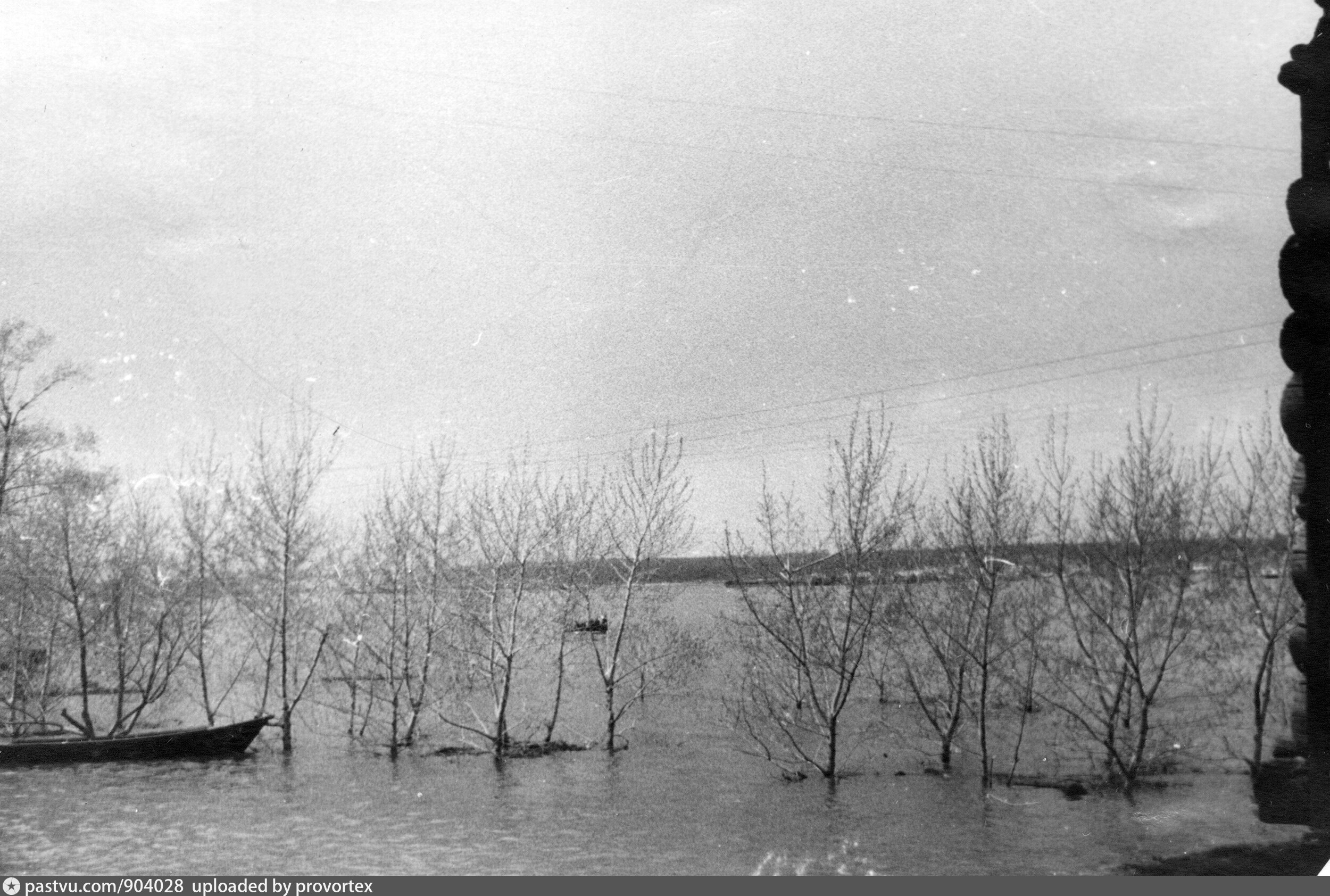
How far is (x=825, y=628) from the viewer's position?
11516 millimetres

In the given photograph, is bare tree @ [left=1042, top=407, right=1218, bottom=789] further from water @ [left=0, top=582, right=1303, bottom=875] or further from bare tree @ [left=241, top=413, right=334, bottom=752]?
bare tree @ [left=241, top=413, right=334, bottom=752]

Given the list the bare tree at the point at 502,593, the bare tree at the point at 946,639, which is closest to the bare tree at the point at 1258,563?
the bare tree at the point at 946,639

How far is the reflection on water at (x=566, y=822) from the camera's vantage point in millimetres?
6078

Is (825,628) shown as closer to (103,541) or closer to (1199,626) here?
(1199,626)

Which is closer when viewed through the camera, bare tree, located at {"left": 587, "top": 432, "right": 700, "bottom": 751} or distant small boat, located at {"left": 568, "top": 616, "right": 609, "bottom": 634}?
bare tree, located at {"left": 587, "top": 432, "right": 700, "bottom": 751}

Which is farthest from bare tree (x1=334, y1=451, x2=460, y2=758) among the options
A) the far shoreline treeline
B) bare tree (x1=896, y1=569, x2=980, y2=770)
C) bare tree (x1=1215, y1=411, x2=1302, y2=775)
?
bare tree (x1=1215, y1=411, x2=1302, y2=775)

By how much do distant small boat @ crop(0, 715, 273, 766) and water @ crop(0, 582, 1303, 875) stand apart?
0.23 meters

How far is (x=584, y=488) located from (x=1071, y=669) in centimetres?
546

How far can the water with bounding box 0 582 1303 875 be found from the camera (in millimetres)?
6074

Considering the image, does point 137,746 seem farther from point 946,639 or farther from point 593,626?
point 946,639

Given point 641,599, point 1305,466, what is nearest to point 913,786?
point 641,599

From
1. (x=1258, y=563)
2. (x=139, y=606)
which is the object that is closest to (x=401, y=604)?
(x=139, y=606)

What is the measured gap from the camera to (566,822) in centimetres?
799
